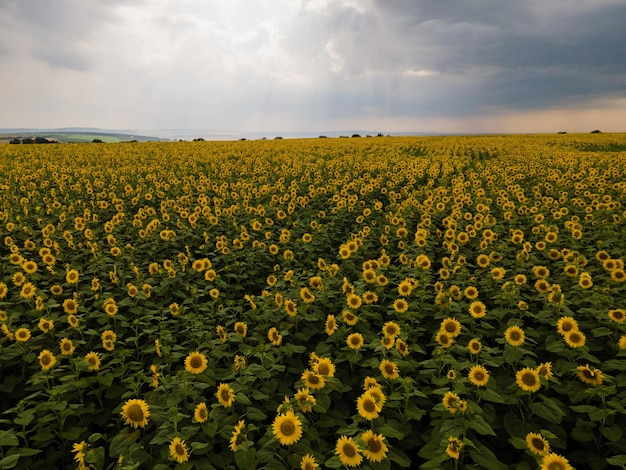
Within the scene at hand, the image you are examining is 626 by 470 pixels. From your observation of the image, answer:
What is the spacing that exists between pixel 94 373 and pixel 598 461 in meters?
5.49

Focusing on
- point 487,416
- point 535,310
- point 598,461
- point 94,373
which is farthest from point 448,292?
point 94,373

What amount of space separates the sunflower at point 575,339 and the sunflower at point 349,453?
2.63 m

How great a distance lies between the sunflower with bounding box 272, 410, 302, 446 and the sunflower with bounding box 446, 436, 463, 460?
112 cm

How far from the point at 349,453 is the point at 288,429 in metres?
0.51

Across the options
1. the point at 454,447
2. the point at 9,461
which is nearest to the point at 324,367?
the point at 454,447

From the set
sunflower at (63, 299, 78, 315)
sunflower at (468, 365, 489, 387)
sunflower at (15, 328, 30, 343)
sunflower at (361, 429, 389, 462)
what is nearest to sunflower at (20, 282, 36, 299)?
sunflower at (63, 299, 78, 315)

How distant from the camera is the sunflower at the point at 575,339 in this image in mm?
3867

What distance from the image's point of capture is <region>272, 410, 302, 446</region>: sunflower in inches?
116

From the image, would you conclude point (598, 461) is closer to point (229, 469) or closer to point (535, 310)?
point (535, 310)

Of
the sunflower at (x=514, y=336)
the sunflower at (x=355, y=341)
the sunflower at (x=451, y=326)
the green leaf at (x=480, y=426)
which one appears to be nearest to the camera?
the green leaf at (x=480, y=426)

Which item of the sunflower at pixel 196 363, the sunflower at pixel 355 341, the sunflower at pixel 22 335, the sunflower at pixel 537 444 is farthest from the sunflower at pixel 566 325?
the sunflower at pixel 22 335

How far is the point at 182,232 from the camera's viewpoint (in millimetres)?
9055

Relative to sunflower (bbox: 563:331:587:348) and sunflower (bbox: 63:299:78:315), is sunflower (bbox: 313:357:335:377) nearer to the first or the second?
sunflower (bbox: 563:331:587:348)

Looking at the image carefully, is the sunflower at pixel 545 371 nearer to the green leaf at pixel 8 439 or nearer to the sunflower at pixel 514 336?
the sunflower at pixel 514 336
